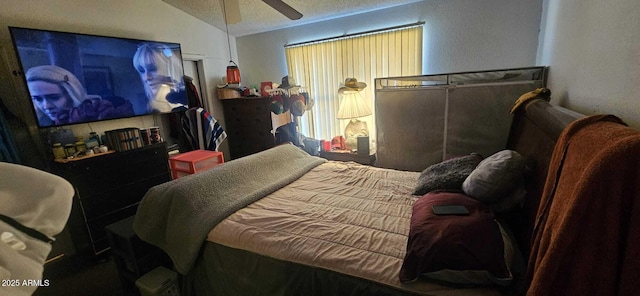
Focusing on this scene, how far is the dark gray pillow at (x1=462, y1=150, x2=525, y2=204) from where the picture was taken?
123 centimetres

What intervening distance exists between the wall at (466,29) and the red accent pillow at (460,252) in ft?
7.52

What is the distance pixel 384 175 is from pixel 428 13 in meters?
1.96

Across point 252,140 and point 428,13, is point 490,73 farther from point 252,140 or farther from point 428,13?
point 252,140

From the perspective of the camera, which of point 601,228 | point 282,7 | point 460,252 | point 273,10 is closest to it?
point 601,228

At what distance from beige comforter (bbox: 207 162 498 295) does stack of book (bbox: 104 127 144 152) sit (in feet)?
5.18

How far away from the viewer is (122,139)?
2.45m

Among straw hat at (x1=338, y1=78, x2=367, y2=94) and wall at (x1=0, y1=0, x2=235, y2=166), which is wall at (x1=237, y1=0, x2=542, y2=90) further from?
wall at (x1=0, y1=0, x2=235, y2=166)

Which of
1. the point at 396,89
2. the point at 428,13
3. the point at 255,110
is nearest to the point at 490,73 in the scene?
the point at 396,89

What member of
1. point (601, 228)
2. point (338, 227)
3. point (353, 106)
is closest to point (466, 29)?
point (353, 106)

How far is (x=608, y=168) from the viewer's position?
0.51m

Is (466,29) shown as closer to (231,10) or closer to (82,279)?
(231,10)

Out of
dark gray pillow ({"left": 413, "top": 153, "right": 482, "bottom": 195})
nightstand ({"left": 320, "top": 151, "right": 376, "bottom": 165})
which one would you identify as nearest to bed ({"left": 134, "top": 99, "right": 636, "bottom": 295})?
dark gray pillow ({"left": 413, "top": 153, "right": 482, "bottom": 195})

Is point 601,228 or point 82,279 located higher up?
point 601,228

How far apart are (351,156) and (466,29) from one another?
5.91 feet
